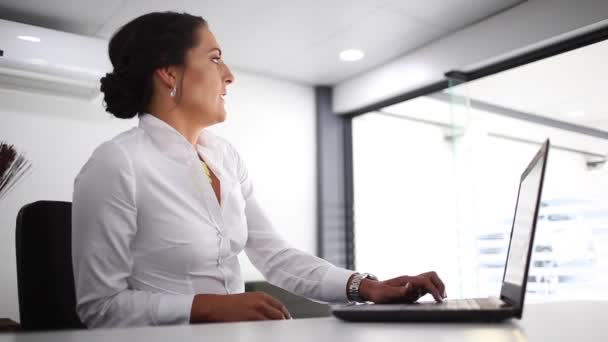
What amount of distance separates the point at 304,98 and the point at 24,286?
3857 mm

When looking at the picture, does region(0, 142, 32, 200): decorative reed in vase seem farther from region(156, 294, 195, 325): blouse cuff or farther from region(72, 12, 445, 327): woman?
region(156, 294, 195, 325): blouse cuff

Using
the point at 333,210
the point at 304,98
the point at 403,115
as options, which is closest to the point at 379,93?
the point at 403,115

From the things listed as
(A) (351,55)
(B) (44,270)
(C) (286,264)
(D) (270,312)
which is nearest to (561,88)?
(A) (351,55)

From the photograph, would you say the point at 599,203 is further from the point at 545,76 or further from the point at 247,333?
the point at 247,333

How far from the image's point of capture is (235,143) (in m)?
4.30

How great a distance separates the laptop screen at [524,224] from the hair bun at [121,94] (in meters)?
0.99

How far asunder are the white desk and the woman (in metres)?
0.30

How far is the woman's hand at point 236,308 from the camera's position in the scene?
89cm

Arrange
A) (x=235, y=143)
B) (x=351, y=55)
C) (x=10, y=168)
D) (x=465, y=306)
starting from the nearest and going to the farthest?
1. (x=465, y=306)
2. (x=10, y=168)
3. (x=351, y=55)
4. (x=235, y=143)

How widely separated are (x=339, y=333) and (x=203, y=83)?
1.00 m

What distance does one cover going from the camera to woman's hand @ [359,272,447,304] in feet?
3.26

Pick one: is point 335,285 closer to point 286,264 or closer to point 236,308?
point 286,264

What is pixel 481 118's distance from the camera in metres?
3.69

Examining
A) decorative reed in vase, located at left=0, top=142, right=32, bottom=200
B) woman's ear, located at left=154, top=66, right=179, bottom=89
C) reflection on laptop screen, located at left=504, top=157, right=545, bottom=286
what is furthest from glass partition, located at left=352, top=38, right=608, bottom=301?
decorative reed in vase, located at left=0, top=142, right=32, bottom=200
